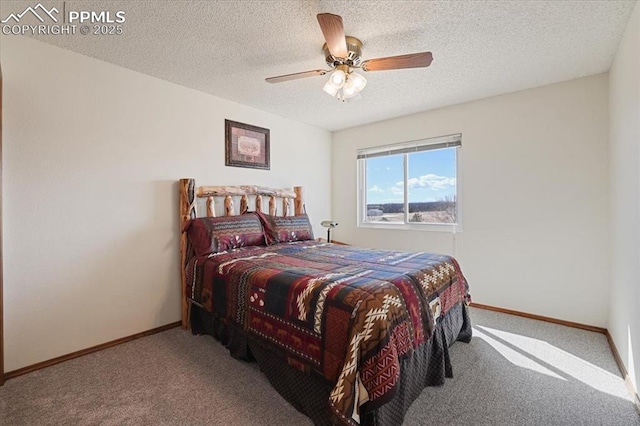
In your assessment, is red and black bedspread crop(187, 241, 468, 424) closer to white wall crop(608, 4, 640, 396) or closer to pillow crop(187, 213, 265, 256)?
pillow crop(187, 213, 265, 256)

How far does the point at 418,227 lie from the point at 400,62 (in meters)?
2.35

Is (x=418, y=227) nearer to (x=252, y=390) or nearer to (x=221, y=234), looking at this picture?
(x=221, y=234)

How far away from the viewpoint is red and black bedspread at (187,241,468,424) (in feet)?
4.17

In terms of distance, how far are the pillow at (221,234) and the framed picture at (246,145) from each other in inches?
31.2

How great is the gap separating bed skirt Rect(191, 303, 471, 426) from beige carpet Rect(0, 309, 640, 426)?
0.07 metres

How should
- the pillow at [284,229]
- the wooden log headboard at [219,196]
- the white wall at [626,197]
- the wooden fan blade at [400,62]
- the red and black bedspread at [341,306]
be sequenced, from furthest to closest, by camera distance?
1. the pillow at [284,229]
2. the wooden log headboard at [219,196]
3. the wooden fan blade at [400,62]
4. the white wall at [626,197]
5. the red and black bedspread at [341,306]

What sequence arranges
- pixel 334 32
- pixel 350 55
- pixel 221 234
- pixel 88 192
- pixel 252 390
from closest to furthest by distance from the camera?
pixel 334 32 < pixel 252 390 < pixel 350 55 < pixel 88 192 < pixel 221 234

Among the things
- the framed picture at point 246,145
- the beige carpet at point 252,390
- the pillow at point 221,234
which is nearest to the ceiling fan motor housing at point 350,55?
the framed picture at point 246,145

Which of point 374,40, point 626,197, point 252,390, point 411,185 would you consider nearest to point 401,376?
point 252,390

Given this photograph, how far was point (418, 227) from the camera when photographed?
12.3 feet

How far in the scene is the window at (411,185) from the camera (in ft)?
11.6

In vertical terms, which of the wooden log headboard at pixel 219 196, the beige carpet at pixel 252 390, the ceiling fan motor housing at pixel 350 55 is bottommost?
the beige carpet at pixel 252 390

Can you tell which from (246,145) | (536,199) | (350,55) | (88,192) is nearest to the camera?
(350,55)

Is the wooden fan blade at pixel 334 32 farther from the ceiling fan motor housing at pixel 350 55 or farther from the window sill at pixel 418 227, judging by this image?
the window sill at pixel 418 227
